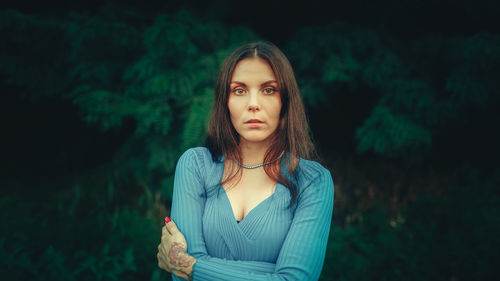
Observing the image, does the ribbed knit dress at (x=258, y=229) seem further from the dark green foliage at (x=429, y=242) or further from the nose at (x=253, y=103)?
the dark green foliage at (x=429, y=242)

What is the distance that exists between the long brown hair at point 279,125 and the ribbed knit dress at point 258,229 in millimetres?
45

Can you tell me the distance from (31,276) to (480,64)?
14.8 ft

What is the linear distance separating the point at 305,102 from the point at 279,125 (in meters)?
2.64

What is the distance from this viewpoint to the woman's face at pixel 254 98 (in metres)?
1.54

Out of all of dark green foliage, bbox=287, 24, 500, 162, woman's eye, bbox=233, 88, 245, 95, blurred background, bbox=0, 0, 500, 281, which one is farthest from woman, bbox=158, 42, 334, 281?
dark green foliage, bbox=287, 24, 500, 162

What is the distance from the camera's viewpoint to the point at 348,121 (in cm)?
519

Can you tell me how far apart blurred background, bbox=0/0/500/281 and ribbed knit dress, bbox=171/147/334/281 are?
1782mm

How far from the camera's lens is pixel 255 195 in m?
1.65

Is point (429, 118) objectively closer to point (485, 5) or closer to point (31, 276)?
point (485, 5)

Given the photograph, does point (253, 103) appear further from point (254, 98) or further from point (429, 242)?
point (429, 242)

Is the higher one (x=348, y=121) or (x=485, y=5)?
(x=485, y=5)

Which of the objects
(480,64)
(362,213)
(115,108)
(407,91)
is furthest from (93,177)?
(480,64)

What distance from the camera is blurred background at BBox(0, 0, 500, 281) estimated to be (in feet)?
10.5

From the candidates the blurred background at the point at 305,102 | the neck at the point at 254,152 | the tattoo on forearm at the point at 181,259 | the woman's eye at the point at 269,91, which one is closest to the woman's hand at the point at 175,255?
the tattoo on forearm at the point at 181,259
